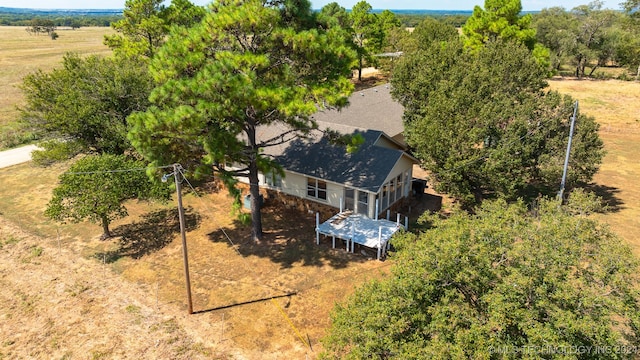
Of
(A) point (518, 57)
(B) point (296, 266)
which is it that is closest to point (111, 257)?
(B) point (296, 266)

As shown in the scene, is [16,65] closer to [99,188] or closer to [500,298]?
[99,188]

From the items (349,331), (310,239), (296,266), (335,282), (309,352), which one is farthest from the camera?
(310,239)

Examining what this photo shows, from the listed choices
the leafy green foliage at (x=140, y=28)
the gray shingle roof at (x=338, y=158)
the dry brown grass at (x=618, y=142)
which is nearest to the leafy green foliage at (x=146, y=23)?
the leafy green foliage at (x=140, y=28)

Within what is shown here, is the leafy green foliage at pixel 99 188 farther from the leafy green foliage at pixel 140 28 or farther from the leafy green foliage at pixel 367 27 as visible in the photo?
Result: the leafy green foliage at pixel 367 27

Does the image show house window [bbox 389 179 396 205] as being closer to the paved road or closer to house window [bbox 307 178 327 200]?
house window [bbox 307 178 327 200]

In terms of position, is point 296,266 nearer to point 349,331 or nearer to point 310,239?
point 310,239

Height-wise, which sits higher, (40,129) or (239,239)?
(40,129)
